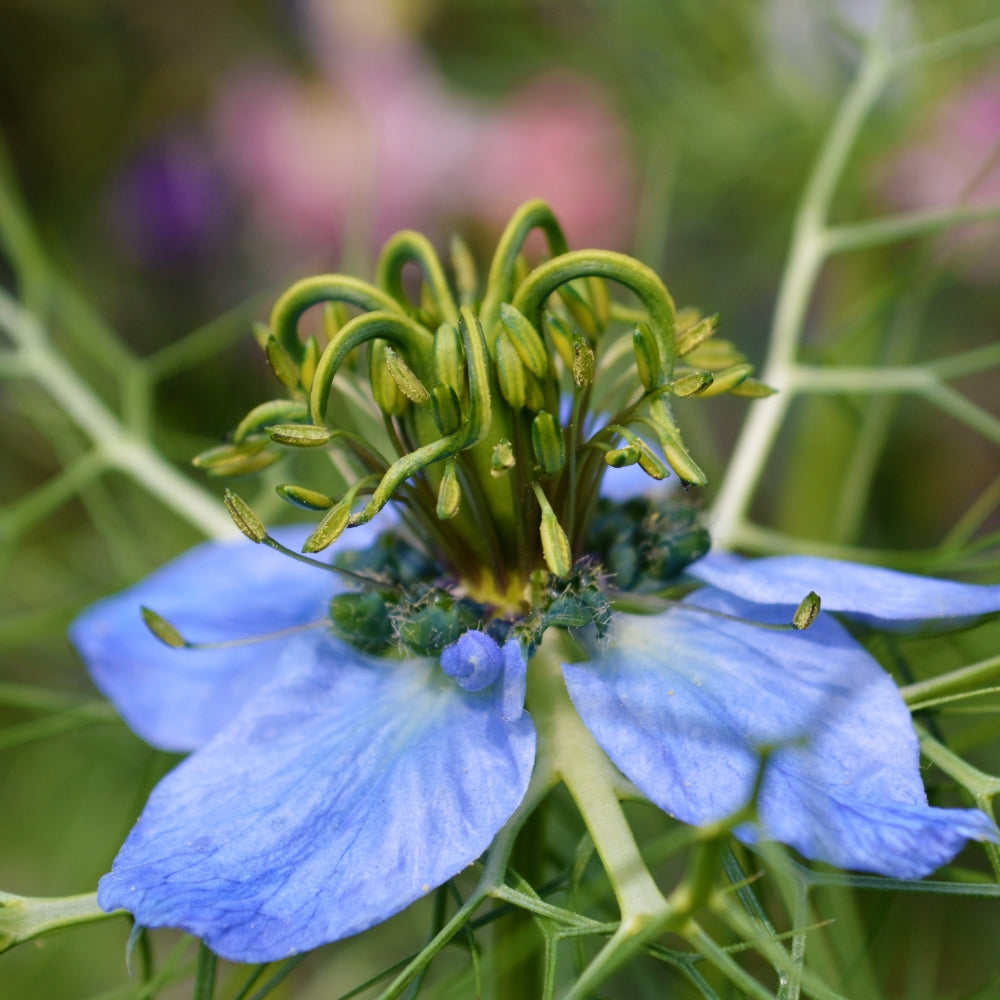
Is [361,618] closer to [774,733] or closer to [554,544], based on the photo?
[554,544]

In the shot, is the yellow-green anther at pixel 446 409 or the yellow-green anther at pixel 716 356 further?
the yellow-green anther at pixel 716 356

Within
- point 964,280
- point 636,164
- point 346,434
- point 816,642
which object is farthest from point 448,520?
point 964,280

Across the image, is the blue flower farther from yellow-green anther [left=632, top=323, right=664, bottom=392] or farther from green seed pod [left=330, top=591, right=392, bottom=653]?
yellow-green anther [left=632, top=323, right=664, bottom=392]

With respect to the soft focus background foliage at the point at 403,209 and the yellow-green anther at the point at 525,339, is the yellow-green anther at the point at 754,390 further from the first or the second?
the soft focus background foliage at the point at 403,209

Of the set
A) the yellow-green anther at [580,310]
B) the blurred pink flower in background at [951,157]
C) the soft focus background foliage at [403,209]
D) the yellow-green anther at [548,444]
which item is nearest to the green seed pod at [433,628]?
the yellow-green anther at [548,444]

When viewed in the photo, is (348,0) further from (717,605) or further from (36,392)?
(717,605)

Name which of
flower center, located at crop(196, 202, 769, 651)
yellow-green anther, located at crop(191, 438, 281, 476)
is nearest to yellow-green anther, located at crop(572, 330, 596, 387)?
flower center, located at crop(196, 202, 769, 651)

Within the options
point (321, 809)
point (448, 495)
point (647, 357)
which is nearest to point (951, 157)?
point (647, 357)
